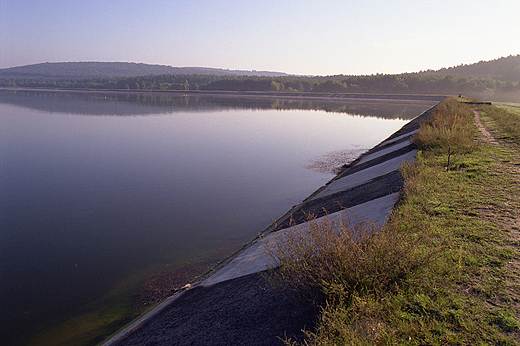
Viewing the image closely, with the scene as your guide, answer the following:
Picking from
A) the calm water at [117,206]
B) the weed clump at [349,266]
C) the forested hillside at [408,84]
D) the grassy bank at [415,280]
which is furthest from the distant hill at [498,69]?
the weed clump at [349,266]

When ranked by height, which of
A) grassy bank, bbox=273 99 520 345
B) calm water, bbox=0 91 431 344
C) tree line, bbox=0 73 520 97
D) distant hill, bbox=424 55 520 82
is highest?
distant hill, bbox=424 55 520 82

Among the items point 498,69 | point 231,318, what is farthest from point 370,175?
point 498,69

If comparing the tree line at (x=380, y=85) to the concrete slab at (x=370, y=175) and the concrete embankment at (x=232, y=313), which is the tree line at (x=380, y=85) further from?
the concrete embankment at (x=232, y=313)

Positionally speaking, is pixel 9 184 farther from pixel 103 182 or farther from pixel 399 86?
pixel 399 86

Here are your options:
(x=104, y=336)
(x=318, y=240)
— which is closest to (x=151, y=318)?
(x=104, y=336)

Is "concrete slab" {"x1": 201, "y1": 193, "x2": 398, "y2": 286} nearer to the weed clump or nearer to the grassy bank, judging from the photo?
the grassy bank

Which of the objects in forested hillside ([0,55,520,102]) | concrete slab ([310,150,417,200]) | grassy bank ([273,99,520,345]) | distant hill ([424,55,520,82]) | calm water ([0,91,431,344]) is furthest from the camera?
distant hill ([424,55,520,82])

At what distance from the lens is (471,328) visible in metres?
2.85

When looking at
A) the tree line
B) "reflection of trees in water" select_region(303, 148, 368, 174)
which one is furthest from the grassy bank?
the tree line

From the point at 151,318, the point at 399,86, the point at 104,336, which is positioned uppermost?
the point at 399,86

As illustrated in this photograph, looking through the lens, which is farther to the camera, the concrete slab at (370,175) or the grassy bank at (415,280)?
the concrete slab at (370,175)

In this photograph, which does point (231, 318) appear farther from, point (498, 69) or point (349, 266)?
point (498, 69)

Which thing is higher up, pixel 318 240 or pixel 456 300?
pixel 318 240

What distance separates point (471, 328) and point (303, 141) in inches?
939
